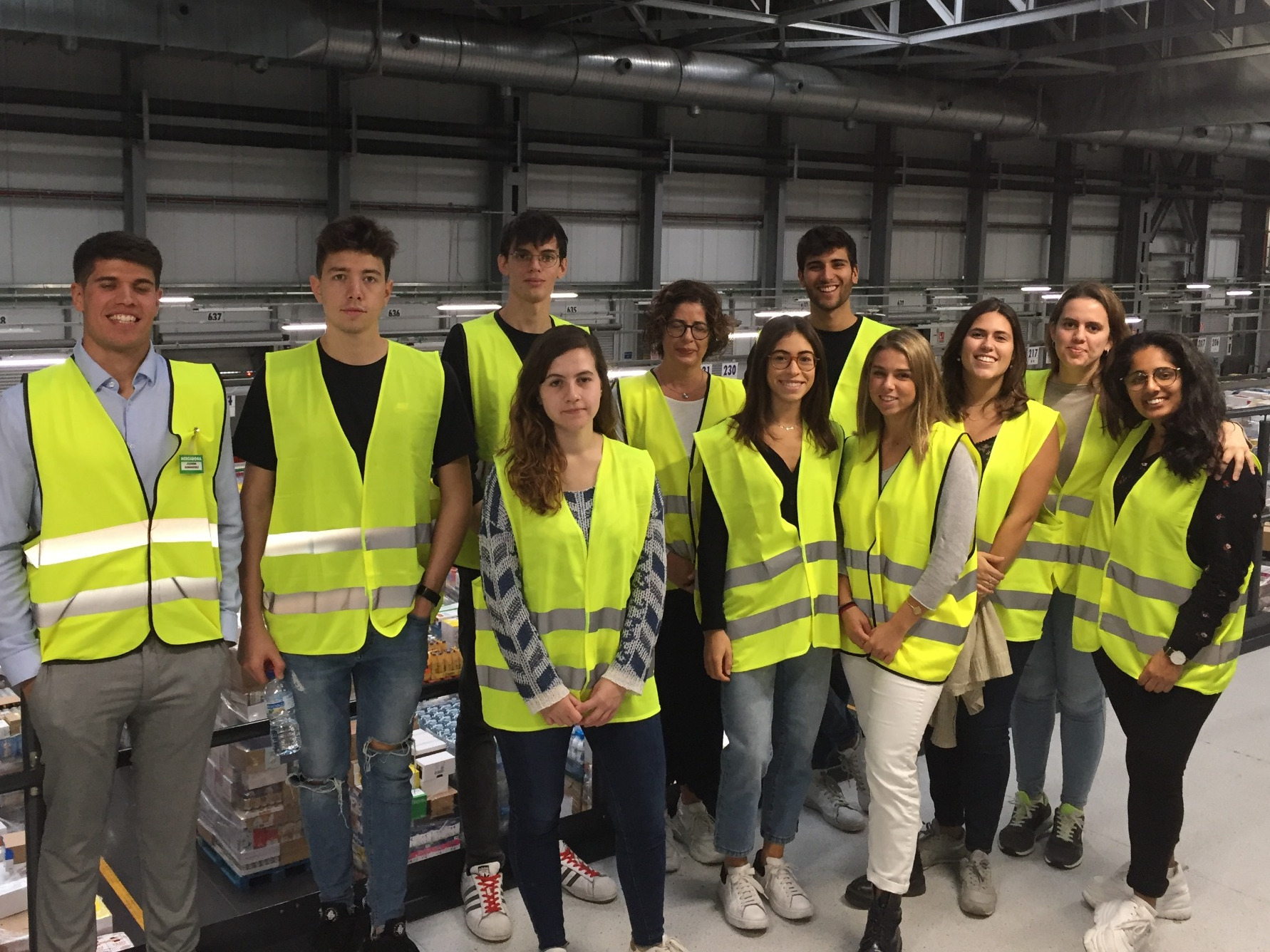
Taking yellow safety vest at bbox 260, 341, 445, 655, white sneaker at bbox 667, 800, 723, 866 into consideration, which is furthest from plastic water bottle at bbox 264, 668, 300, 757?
white sneaker at bbox 667, 800, 723, 866

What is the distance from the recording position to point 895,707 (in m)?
2.80

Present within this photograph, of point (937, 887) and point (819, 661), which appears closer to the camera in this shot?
point (819, 661)

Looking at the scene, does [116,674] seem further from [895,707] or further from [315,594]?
[895,707]

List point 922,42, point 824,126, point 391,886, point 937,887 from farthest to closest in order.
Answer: point 824,126, point 922,42, point 937,887, point 391,886

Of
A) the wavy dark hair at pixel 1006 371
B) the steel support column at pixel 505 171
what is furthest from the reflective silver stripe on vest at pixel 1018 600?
the steel support column at pixel 505 171

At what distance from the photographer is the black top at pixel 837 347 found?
322cm

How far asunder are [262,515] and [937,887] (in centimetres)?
214

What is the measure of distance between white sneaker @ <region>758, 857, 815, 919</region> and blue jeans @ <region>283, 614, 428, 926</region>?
1.00 meters

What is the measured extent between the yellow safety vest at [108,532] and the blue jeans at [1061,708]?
2.28m

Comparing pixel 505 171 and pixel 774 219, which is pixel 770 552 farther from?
pixel 774 219

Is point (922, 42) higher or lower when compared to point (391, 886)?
higher

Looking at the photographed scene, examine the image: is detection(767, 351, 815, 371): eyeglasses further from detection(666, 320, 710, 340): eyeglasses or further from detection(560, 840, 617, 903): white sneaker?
detection(560, 840, 617, 903): white sneaker

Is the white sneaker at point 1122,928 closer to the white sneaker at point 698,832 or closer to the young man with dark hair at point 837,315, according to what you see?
the young man with dark hair at point 837,315

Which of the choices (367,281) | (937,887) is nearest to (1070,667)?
(937,887)
